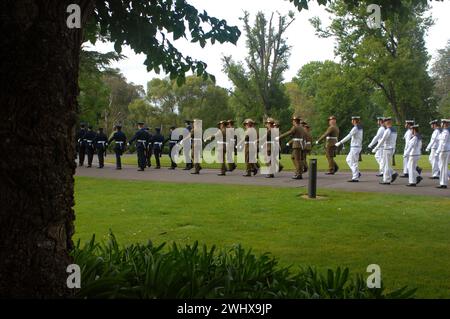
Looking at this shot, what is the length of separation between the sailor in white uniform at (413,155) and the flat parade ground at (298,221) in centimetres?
43

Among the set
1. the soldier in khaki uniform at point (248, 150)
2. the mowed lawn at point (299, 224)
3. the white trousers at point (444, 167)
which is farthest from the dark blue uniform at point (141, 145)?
the white trousers at point (444, 167)

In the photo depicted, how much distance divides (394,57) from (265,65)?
496 inches

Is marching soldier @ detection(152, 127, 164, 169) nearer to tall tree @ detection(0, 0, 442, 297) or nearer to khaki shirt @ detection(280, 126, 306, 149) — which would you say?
khaki shirt @ detection(280, 126, 306, 149)

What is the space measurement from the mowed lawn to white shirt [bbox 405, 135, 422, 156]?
351 cm

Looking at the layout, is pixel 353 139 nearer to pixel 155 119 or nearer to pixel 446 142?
pixel 446 142

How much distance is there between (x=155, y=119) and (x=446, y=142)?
50.4 meters

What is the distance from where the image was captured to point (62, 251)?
154 inches

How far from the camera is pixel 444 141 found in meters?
16.8

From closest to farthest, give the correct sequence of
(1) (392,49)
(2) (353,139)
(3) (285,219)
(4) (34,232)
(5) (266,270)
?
1. (4) (34,232)
2. (5) (266,270)
3. (3) (285,219)
4. (2) (353,139)
5. (1) (392,49)

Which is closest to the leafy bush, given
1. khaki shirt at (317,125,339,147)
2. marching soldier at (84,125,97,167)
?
khaki shirt at (317,125,339,147)

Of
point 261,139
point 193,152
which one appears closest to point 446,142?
point 261,139

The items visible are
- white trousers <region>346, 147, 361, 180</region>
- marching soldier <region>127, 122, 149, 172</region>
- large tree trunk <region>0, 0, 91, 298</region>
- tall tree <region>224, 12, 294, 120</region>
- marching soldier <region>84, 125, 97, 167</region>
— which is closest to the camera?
large tree trunk <region>0, 0, 91, 298</region>

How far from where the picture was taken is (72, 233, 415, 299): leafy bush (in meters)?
4.27

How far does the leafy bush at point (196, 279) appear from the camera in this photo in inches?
168
